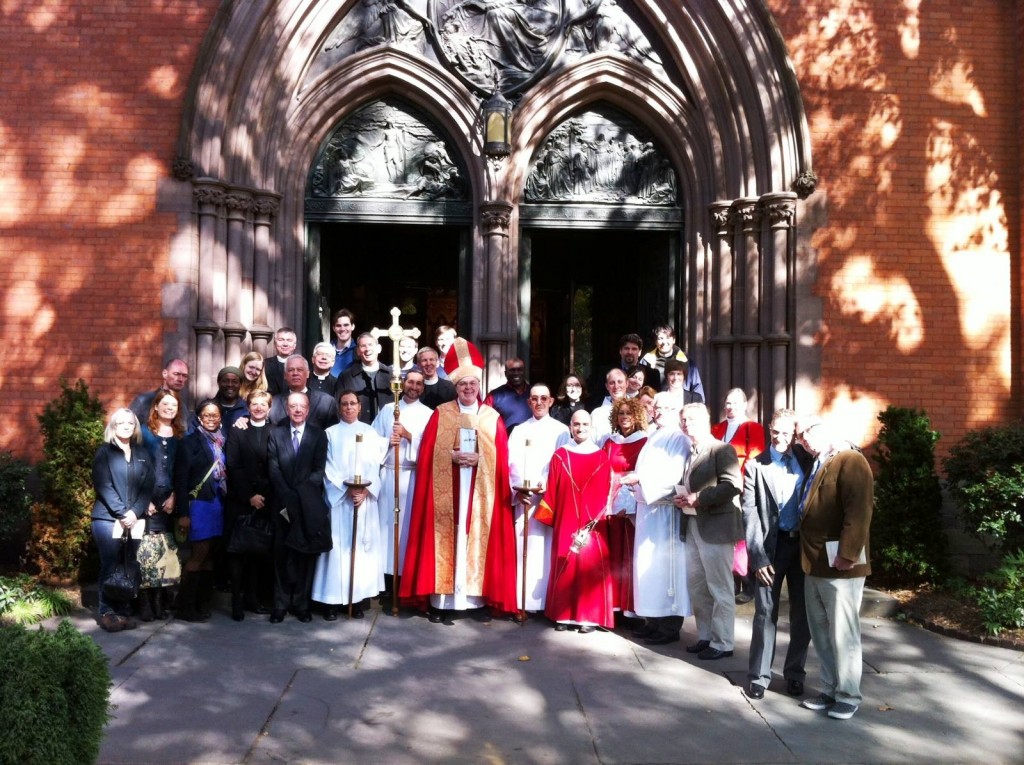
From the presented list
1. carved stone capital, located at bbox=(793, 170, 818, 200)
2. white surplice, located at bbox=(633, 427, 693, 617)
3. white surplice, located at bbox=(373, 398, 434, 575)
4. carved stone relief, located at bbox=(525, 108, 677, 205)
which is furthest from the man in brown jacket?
carved stone relief, located at bbox=(525, 108, 677, 205)

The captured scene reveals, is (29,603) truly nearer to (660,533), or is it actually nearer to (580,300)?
(660,533)

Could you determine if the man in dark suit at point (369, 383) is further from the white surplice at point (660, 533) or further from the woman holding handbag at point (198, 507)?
the white surplice at point (660, 533)

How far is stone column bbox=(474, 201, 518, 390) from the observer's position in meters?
9.73

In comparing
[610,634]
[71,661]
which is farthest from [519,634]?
[71,661]

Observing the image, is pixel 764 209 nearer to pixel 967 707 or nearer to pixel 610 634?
pixel 610 634

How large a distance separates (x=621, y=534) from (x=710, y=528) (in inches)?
47.7

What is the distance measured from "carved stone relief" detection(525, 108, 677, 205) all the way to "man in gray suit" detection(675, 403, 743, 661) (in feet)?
15.0

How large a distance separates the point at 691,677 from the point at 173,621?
397 cm

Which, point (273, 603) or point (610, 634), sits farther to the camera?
point (273, 603)

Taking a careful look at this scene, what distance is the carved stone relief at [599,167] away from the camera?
10055 millimetres

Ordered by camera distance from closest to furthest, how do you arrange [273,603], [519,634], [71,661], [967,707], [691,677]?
1. [71,661]
2. [967,707]
3. [691,677]
4. [519,634]
5. [273,603]

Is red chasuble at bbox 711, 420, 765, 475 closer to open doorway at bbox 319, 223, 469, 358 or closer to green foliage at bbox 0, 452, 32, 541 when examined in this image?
open doorway at bbox 319, 223, 469, 358

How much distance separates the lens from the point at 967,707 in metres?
5.37

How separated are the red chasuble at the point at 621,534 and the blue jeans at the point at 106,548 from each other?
3.69 m
